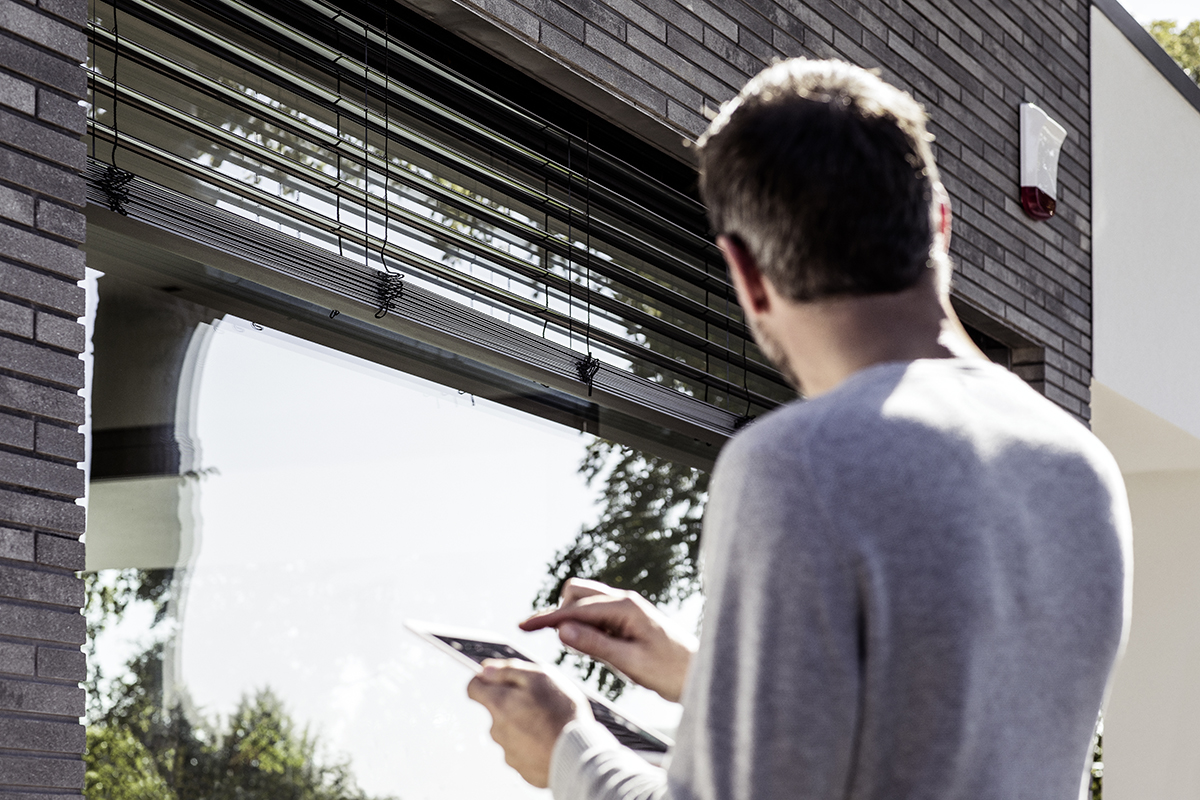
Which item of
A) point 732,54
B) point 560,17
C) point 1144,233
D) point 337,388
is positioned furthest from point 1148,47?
point 337,388

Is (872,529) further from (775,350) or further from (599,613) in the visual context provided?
(599,613)

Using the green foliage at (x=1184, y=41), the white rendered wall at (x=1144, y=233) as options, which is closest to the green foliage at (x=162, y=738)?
the white rendered wall at (x=1144, y=233)

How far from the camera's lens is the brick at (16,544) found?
87.4 inches

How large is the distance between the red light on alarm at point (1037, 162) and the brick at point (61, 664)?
4669 millimetres

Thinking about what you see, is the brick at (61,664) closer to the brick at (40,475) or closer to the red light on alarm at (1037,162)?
the brick at (40,475)

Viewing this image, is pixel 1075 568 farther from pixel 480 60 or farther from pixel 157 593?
pixel 480 60

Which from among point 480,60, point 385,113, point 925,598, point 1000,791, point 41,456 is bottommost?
point 1000,791

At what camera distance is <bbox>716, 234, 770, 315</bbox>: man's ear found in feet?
3.72

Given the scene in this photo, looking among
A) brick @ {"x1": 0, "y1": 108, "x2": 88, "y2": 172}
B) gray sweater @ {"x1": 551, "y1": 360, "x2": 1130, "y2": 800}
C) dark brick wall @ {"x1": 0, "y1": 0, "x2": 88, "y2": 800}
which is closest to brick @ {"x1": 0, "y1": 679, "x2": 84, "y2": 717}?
dark brick wall @ {"x1": 0, "y1": 0, "x2": 88, "y2": 800}

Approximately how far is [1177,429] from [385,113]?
552cm

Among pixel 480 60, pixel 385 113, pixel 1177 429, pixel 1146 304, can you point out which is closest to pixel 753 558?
pixel 385 113

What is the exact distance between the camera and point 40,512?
2283 mm

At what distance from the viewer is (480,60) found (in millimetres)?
3744

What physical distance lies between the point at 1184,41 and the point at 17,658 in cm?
1695
